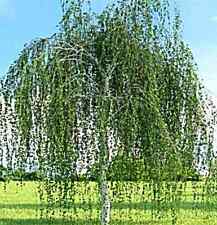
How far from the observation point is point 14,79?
32.3ft

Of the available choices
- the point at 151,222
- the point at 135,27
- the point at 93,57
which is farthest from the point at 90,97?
the point at 151,222

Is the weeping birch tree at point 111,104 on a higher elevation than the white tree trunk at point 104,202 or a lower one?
higher

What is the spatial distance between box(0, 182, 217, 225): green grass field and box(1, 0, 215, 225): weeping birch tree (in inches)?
8.8

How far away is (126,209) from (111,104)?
7.61 metres

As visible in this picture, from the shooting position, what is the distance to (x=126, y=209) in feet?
55.8

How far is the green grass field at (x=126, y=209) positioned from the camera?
9.59 meters

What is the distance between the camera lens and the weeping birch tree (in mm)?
→ 9266

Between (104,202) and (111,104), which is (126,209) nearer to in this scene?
(104,202)

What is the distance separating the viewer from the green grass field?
9586 mm

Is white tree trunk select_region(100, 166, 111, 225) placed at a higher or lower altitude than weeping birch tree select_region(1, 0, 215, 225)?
lower

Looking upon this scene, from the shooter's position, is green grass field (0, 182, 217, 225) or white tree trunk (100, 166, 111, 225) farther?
white tree trunk (100, 166, 111, 225)

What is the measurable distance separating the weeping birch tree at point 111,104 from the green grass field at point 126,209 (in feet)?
0.74

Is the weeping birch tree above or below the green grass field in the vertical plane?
above

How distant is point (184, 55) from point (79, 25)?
1.64m
